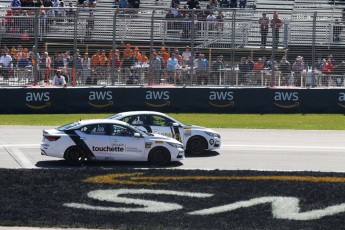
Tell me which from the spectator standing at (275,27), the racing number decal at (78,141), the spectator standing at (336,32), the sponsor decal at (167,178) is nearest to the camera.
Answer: the sponsor decal at (167,178)

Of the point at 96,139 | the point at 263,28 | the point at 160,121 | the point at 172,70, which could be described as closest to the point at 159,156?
the point at 96,139

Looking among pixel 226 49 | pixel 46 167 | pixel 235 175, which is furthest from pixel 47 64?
pixel 235 175

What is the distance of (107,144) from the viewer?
23.6 metres

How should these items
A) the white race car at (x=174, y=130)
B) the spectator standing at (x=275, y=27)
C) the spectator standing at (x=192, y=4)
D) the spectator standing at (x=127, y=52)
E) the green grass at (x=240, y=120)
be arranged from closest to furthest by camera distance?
the white race car at (x=174, y=130) < the green grass at (x=240, y=120) < the spectator standing at (x=127, y=52) < the spectator standing at (x=275, y=27) < the spectator standing at (x=192, y=4)

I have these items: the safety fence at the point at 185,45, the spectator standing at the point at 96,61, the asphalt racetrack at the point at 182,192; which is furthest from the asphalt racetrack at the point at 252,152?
the spectator standing at the point at 96,61

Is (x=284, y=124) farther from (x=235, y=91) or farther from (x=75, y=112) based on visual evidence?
(x=75, y=112)

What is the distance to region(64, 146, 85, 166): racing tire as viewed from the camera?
77.3 ft

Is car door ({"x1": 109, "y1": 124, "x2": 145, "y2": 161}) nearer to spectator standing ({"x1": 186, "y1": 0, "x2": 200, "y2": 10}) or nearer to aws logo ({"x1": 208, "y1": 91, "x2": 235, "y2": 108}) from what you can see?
aws logo ({"x1": 208, "y1": 91, "x2": 235, "y2": 108})

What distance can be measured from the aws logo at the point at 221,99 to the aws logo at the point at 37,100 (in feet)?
21.4

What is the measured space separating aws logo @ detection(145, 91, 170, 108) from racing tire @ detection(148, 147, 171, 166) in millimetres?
11472

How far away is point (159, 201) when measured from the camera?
19641mm

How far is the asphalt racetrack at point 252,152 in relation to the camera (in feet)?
79.3

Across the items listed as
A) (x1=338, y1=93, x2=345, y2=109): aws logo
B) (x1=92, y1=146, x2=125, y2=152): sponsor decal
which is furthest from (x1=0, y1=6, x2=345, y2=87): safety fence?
(x1=92, y1=146, x2=125, y2=152): sponsor decal

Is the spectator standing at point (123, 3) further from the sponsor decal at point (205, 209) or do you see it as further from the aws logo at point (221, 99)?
the sponsor decal at point (205, 209)
